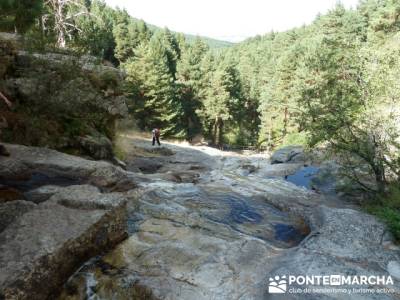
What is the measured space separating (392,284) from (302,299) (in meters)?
2.43

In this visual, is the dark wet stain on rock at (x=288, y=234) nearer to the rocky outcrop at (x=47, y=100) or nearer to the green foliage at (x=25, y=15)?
the rocky outcrop at (x=47, y=100)

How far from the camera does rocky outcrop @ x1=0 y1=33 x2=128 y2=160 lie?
12969mm

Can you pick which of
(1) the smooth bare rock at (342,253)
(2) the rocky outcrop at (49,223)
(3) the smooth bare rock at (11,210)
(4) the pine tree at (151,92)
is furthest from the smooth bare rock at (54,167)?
(4) the pine tree at (151,92)

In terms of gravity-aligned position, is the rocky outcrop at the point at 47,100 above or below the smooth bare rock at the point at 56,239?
above

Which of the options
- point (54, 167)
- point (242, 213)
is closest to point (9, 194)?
point (54, 167)

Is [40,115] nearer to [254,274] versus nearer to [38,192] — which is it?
[38,192]

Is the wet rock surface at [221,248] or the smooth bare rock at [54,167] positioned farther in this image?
the smooth bare rock at [54,167]

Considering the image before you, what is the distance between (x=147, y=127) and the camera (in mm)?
51031

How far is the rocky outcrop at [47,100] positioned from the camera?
511 inches

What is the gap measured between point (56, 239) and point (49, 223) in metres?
0.73

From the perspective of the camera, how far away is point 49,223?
7594 millimetres

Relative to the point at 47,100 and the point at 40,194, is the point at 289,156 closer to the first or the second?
the point at 47,100

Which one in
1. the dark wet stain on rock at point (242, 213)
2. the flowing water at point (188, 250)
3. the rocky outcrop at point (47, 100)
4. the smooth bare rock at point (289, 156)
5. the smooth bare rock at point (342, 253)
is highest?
the rocky outcrop at point (47, 100)

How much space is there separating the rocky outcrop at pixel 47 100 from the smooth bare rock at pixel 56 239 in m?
4.89
